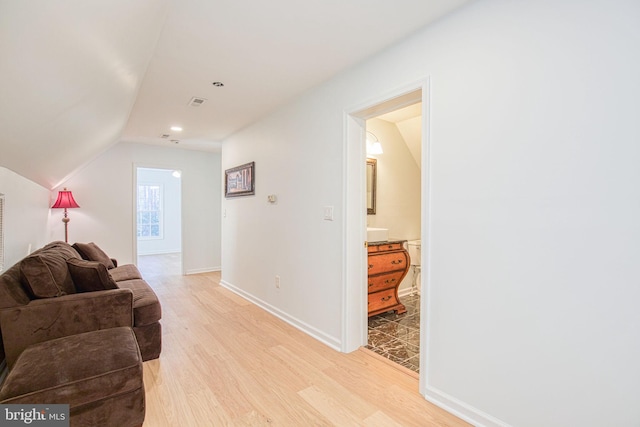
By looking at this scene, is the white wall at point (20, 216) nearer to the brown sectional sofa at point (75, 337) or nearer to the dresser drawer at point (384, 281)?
the brown sectional sofa at point (75, 337)

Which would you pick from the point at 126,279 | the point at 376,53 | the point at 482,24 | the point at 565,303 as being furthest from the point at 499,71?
the point at 126,279

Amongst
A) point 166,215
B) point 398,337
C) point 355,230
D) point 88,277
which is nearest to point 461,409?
point 398,337

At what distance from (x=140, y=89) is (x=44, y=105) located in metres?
1.33

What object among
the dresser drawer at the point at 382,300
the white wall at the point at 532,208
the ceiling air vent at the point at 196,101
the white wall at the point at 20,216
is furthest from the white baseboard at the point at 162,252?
the white wall at the point at 532,208

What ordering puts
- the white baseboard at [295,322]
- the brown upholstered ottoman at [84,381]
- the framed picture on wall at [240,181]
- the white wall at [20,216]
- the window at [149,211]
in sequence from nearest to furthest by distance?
1. the brown upholstered ottoman at [84,381]
2. the white wall at [20,216]
3. the white baseboard at [295,322]
4. the framed picture on wall at [240,181]
5. the window at [149,211]

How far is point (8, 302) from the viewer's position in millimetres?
1823

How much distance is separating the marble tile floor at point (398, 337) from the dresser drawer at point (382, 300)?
0.15m

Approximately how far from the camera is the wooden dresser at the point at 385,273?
3.19 m

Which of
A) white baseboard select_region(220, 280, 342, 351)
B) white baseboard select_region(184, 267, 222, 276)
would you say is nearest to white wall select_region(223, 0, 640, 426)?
white baseboard select_region(220, 280, 342, 351)

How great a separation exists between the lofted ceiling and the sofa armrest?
1.05 metres

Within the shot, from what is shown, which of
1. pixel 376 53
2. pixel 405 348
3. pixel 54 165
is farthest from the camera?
pixel 54 165

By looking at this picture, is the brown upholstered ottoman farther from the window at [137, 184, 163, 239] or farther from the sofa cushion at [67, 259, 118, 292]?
the window at [137, 184, 163, 239]

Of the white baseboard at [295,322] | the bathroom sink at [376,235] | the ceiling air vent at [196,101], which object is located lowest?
the white baseboard at [295,322]

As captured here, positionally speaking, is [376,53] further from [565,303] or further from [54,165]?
[54,165]
